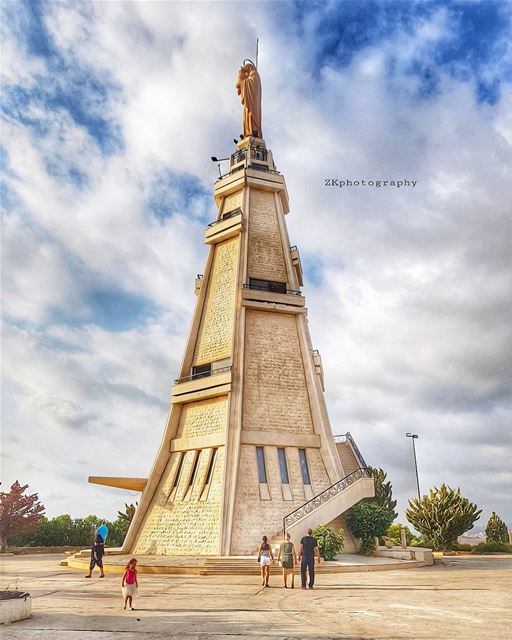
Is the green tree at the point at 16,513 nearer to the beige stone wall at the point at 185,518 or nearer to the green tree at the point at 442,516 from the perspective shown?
the beige stone wall at the point at 185,518

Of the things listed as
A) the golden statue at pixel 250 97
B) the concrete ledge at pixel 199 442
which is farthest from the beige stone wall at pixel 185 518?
the golden statue at pixel 250 97

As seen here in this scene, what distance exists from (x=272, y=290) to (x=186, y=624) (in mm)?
23603

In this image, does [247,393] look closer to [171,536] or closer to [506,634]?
[171,536]

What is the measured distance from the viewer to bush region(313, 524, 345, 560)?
22.0m

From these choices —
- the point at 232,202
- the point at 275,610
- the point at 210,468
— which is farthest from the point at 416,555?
the point at 232,202

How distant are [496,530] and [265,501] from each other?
70.9 ft

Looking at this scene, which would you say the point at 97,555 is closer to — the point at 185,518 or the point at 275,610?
the point at 185,518

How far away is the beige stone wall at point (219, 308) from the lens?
Answer: 99.6ft

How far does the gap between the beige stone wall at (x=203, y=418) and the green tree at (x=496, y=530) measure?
22962 millimetres

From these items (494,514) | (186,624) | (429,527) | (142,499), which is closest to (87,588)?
(186,624)

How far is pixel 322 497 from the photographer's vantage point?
25359 mm

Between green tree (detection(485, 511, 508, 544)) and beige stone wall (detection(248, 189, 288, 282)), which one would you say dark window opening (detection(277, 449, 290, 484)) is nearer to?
beige stone wall (detection(248, 189, 288, 282))

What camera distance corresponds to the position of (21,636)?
890cm

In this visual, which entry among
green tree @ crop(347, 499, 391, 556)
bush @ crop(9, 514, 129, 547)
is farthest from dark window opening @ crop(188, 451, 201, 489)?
bush @ crop(9, 514, 129, 547)
